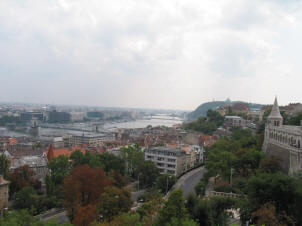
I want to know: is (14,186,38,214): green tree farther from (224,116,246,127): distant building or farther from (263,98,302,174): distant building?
(224,116,246,127): distant building

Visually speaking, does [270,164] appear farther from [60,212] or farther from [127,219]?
[60,212]

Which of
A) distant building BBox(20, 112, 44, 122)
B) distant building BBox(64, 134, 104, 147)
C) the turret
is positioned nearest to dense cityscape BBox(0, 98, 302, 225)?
the turret

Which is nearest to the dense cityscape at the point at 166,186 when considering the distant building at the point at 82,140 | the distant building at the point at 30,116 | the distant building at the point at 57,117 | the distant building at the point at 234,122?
the distant building at the point at 234,122

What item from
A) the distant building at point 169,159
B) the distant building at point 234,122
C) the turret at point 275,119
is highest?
the turret at point 275,119

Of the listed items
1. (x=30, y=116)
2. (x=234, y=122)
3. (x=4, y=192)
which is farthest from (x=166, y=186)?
(x=30, y=116)

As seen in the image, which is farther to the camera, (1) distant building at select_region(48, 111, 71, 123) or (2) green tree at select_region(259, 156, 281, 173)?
(1) distant building at select_region(48, 111, 71, 123)

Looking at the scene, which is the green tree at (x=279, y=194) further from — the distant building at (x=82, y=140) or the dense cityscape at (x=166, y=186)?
the distant building at (x=82, y=140)

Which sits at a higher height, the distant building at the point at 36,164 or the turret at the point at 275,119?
the turret at the point at 275,119
